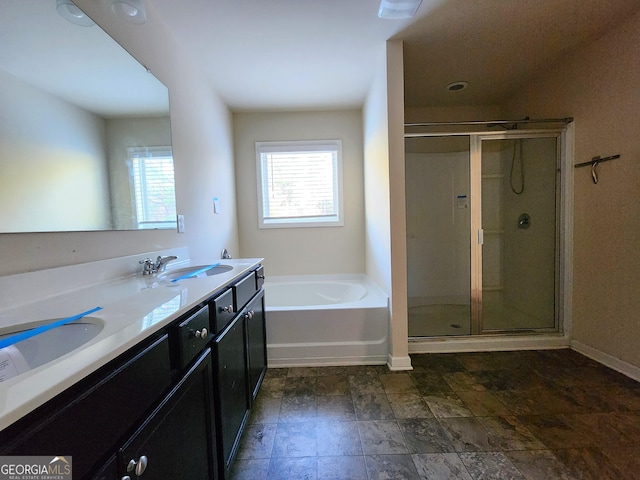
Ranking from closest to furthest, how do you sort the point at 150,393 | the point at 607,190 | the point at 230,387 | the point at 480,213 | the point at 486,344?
the point at 150,393, the point at 230,387, the point at 607,190, the point at 486,344, the point at 480,213

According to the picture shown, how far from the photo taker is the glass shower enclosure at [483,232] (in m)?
2.36

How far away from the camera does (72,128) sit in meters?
1.02

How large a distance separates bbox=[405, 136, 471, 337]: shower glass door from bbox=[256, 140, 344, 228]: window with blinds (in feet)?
2.70

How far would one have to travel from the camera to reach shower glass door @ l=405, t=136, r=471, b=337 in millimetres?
2557

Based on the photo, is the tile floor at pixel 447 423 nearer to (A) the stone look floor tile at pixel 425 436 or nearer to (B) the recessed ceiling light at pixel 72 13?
(A) the stone look floor tile at pixel 425 436

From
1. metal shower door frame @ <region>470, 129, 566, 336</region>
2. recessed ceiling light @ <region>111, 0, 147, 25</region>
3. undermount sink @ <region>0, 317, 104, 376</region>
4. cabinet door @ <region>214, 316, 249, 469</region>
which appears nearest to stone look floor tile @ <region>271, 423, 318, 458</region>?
cabinet door @ <region>214, 316, 249, 469</region>

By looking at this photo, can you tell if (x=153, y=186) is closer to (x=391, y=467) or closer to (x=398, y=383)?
(x=391, y=467)

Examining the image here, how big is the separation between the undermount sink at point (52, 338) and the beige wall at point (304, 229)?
90.4 inches

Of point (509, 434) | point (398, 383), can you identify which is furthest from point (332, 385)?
point (509, 434)

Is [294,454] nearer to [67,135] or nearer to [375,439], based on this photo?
[375,439]

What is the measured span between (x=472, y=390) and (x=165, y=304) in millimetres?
1875

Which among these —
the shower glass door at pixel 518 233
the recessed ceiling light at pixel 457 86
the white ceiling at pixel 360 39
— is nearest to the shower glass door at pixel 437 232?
the shower glass door at pixel 518 233

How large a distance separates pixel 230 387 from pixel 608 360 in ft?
8.47

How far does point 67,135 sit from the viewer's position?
0.99 metres
